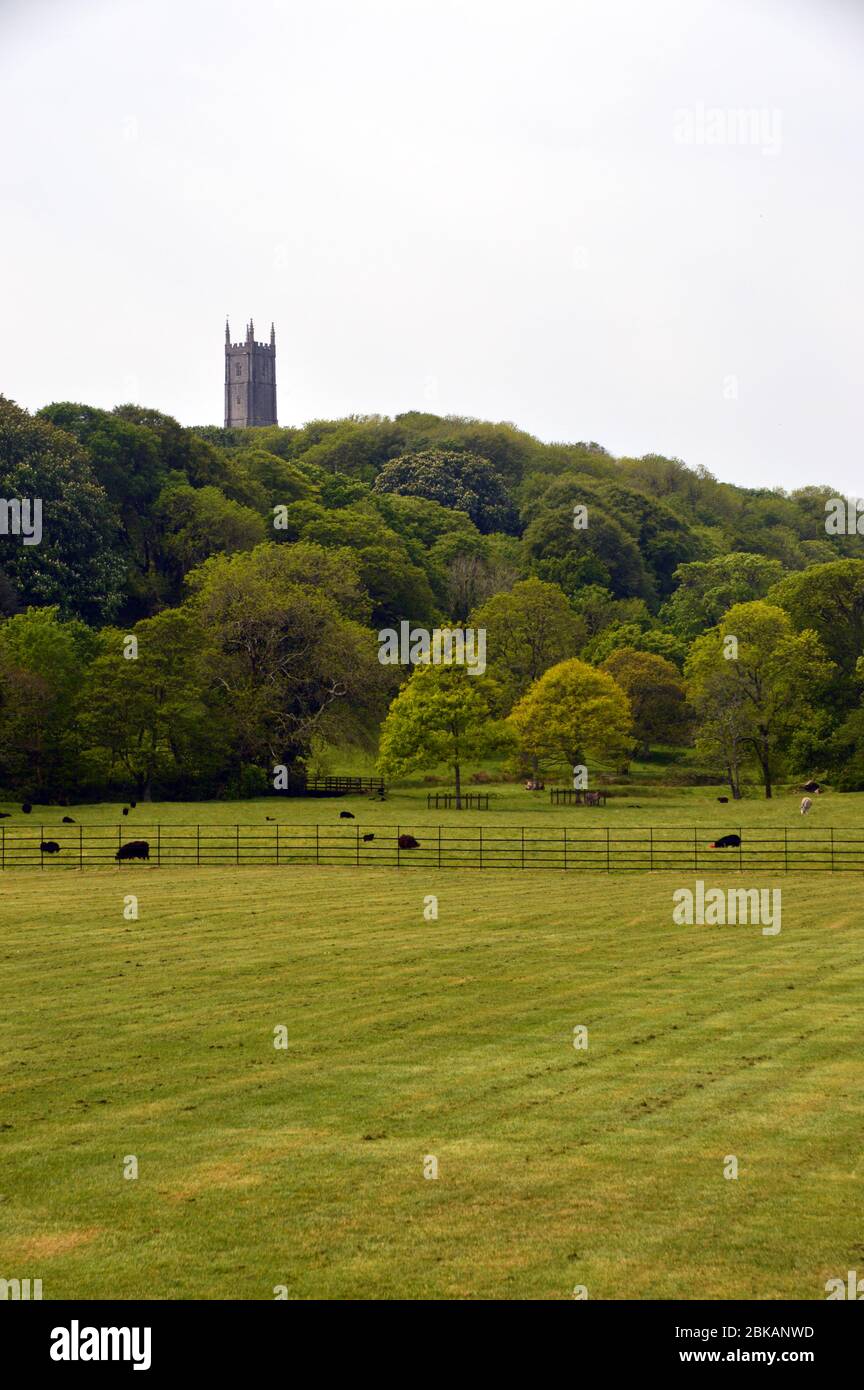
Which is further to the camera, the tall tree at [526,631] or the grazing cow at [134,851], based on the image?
the tall tree at [526,631]

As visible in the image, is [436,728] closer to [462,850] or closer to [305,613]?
[305,613]

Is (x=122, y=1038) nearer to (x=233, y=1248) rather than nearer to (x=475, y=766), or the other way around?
(x=233, y=1248)

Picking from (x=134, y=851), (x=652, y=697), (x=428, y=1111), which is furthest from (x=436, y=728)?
(x=428, y=1111)

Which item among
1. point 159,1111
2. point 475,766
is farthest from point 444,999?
point 475,766

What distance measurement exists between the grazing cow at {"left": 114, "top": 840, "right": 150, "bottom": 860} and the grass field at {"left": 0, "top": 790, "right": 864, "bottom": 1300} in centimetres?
1479

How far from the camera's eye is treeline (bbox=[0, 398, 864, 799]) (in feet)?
245

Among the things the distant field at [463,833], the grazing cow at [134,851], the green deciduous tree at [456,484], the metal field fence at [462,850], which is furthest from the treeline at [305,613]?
the grazing cow at [134,851]

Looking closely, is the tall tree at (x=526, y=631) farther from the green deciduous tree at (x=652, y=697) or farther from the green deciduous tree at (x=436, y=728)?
the green deciduous tree at (x=436, y=728)

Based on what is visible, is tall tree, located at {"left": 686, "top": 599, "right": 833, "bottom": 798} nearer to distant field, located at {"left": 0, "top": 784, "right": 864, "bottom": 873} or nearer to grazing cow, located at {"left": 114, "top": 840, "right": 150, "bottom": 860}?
distant field, located at {"left": 0, "top": 784, "right": 864, "bottom": 873}

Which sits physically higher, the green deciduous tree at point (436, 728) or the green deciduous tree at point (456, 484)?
the green deciduous tree at point (456, 484)

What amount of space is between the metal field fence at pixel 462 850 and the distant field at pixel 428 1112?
14983 millimetres

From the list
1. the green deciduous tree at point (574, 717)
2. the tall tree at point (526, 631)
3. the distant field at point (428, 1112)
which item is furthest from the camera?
the tall tree at point (526, 631)

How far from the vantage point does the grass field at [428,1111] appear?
42.5 ft

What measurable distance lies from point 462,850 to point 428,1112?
106ft
